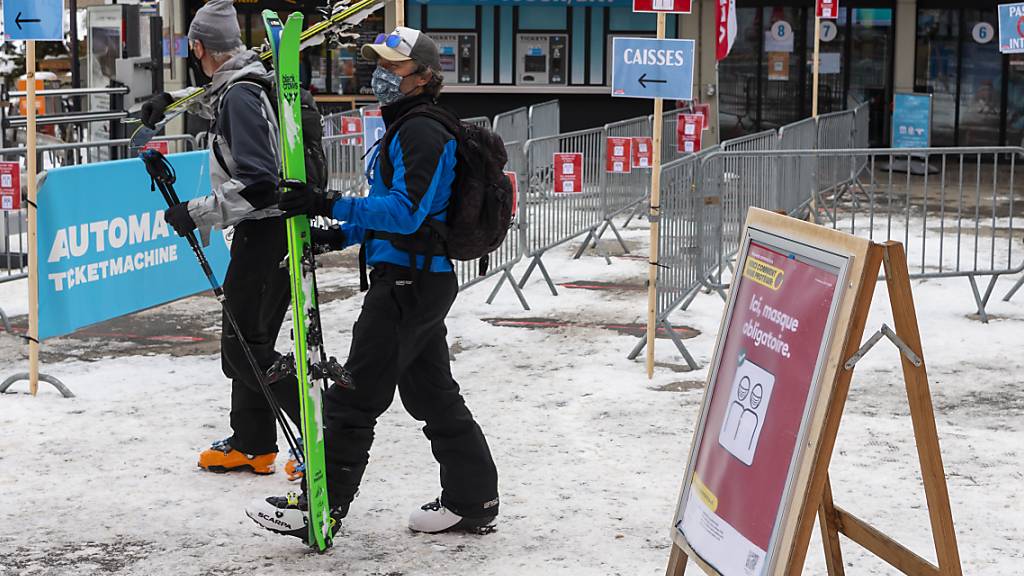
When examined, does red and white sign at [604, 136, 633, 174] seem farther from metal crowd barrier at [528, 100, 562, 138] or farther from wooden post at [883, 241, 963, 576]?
wooden post at [883, 241, 963, 576]

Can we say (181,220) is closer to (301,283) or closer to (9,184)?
(301,283)

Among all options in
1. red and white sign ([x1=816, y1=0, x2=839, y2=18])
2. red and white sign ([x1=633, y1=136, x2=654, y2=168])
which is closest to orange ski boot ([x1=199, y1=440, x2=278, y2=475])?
red and white sign ([x1=633, y1=136, x2=654, y2=168])

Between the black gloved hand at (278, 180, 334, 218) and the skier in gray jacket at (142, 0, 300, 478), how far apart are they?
28.4 inches

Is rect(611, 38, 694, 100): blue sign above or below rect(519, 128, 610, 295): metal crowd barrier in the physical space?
above

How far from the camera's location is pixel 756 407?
4.21 m

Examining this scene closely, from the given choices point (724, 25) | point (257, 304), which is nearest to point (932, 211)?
point (724, 25)

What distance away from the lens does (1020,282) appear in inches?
428

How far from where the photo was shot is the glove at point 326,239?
5.18 m

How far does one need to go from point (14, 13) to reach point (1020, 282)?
7.61 m

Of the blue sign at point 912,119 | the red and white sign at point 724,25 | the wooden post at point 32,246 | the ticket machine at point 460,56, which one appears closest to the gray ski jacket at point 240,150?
the wooden post at point 32,246

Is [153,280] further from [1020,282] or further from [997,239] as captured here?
[997,239]

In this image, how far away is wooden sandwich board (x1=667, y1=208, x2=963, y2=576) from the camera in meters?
3.84

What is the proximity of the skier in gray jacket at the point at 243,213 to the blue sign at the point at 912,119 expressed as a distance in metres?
16.7

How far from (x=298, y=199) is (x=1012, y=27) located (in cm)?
1150
